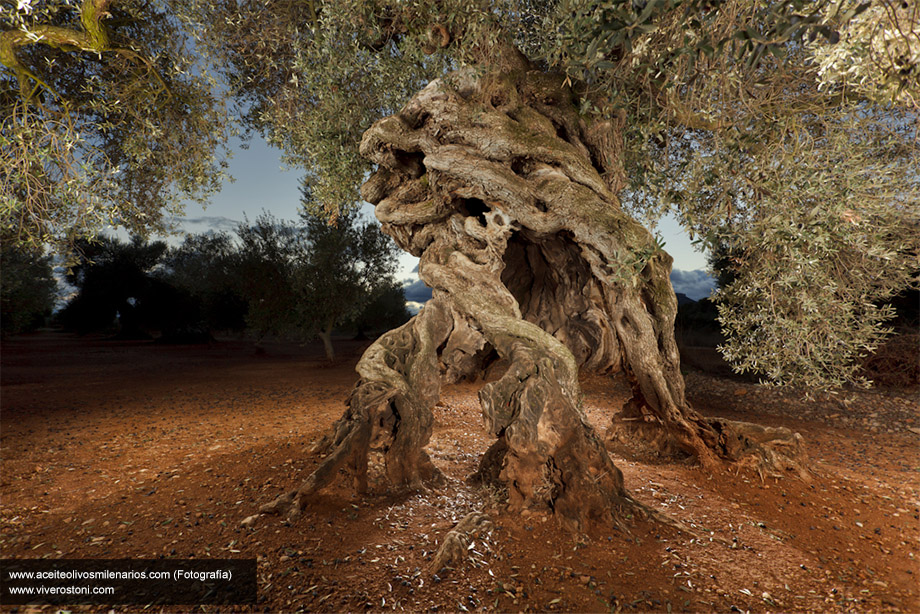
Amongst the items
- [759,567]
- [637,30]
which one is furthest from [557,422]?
[637,30]

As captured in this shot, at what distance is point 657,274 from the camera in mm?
5426

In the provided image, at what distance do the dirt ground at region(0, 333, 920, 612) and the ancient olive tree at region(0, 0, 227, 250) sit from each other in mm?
3445

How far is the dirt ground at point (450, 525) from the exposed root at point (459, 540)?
3.5 inches

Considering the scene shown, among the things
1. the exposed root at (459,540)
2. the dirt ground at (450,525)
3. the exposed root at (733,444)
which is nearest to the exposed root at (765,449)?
the exposed root at (733,444)

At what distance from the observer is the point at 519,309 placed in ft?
19.1

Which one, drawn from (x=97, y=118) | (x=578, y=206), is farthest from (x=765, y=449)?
(x=97, y=118)

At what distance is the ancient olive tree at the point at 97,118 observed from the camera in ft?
17.0

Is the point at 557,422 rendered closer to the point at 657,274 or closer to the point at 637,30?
the point at 657,274

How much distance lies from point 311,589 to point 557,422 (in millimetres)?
2512

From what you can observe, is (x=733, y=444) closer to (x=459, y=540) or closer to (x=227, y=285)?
(x=459, y=540)

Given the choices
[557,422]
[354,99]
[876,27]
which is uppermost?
[354,99]

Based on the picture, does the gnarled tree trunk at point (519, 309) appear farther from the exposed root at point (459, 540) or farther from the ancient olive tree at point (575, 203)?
the exposed root at point (459, 540)

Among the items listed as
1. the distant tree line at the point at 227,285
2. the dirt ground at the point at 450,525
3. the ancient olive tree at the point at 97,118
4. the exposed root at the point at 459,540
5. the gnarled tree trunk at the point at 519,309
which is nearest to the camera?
the dirt ground at the point at 450,525

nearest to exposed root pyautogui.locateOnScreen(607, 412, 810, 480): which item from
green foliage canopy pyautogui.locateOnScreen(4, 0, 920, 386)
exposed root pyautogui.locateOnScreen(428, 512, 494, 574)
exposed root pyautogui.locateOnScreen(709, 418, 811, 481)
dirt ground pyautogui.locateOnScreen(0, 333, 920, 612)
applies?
exposed root pyautogui.locateOnScreen(709, 418, 811, 481)
